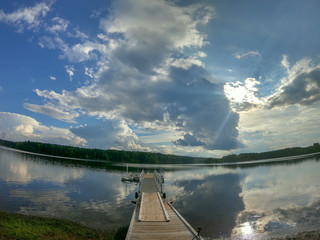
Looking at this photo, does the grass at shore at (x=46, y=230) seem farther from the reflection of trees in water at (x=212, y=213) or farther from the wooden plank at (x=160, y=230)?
the reflection of trees in water at (x=212, y=213)

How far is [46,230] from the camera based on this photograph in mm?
12180

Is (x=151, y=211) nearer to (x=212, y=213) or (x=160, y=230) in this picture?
(x=160, y=230)

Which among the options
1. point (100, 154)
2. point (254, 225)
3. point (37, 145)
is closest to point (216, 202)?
point (254, 225)

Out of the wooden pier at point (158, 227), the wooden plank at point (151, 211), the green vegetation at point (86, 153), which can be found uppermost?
the wooden pier at point (158, 227)

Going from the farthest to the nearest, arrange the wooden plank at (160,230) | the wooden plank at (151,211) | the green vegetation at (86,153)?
the green vegetation at (86,153) → the wooden plank at (151,211) → the wooden plank at (160,230)

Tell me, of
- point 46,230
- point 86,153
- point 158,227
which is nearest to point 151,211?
point 158,227

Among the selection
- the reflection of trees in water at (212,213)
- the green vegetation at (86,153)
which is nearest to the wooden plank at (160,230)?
the reflection of trees in water at (212,213)

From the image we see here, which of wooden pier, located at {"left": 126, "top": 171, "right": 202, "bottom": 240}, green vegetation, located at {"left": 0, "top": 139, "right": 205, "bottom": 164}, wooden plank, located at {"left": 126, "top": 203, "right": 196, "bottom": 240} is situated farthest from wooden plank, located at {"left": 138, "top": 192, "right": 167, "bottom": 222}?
green vegetation, located at {"left": 0, "top": 139, "right": 205, "bottom": 164}

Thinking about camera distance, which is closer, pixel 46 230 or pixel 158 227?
pixel 158 227

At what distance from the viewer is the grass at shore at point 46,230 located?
10828mm

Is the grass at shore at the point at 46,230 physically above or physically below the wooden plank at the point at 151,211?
below

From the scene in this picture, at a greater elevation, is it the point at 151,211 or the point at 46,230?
the point at 151,211

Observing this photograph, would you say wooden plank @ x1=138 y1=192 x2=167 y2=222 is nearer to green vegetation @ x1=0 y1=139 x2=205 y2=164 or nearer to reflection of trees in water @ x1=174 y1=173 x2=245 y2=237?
reflection of trees in water @ x1=174 y1=173 x2=245 y2=237

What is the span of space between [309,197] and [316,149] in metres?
227
